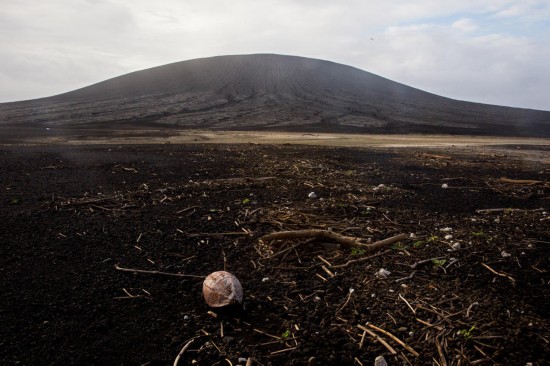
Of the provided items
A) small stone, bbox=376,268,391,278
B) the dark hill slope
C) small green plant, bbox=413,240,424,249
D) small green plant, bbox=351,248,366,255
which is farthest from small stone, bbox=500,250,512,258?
the dark hill slope

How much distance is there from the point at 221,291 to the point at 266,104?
1970 inches

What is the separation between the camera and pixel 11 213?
5.98 metres

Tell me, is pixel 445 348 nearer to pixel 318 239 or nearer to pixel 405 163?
pixel 318 239

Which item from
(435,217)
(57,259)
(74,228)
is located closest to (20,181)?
(74,228)

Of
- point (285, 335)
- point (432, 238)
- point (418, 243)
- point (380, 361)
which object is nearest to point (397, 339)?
point (380, 361)

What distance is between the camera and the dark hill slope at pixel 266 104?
4144 centimetres

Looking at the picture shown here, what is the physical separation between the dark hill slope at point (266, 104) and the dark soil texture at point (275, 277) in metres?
31.8

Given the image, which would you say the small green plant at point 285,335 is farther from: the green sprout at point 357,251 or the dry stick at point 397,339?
the green sprout at point 357,251

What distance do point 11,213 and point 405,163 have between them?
10403 millimetres

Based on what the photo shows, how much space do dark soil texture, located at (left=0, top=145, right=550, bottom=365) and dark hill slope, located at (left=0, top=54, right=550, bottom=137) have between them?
31.8 m

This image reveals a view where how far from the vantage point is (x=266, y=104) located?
52000mm

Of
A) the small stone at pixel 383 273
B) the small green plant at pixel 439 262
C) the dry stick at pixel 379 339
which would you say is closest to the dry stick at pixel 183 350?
the dry stick at pixel 379 339

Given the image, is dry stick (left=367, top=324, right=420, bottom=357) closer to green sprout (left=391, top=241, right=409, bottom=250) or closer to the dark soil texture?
the dark soil texture

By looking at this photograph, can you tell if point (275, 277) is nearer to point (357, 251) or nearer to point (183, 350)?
point (357, 251)
